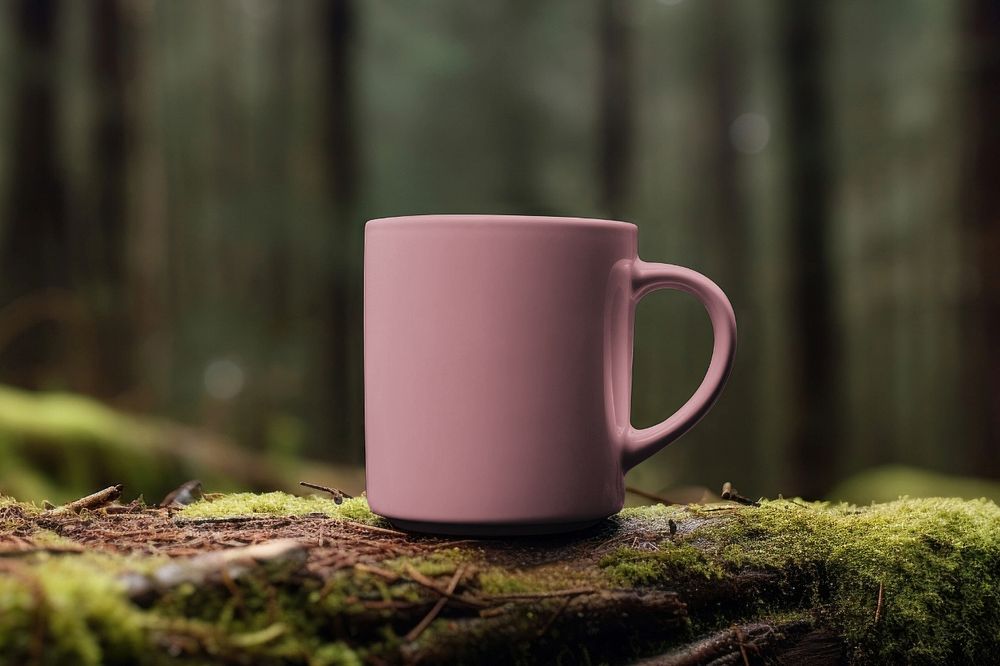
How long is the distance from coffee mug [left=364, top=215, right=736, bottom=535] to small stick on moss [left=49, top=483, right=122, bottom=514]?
0.49 meters

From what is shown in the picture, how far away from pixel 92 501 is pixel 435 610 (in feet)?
2.29

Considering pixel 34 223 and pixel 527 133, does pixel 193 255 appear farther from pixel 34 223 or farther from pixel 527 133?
pixel 527 133

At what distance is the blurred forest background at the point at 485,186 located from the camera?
6.56 m

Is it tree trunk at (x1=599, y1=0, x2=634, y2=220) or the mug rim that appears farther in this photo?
tree trunk at (x1=599, y1=0, x2=634, y2=220)

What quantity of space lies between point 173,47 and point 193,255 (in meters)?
2.47

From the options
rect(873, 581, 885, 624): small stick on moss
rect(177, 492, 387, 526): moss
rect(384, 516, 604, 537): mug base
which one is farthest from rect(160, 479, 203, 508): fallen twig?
rect(873, 581, 885, 624): small stick on moss

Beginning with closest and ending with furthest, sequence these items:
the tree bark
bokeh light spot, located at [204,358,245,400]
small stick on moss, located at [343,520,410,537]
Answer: small stick on moss, located at [343,520,410,537] → the tree bark → bokeh light spot, located at [204,358,245,400]

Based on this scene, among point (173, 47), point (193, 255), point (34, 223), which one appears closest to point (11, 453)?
point (34, 223)

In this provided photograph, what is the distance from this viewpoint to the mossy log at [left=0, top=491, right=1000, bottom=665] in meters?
0.73

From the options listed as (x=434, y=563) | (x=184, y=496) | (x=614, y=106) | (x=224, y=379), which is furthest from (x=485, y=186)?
(x=434, y=563)

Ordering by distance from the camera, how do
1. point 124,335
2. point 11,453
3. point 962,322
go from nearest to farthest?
point 11,453 → point 124,335 → point 962,322

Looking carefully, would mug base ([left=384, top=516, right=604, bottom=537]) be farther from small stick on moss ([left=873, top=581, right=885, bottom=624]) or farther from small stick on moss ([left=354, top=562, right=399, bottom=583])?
small stick on moss ([left=873, top=581, right=885, bottom=624])

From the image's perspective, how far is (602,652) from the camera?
924 millimetres

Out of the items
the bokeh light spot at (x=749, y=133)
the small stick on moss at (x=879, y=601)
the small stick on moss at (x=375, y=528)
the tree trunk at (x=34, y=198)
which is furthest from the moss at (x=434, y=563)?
the bokeh light spot at (x=749, y=133)
